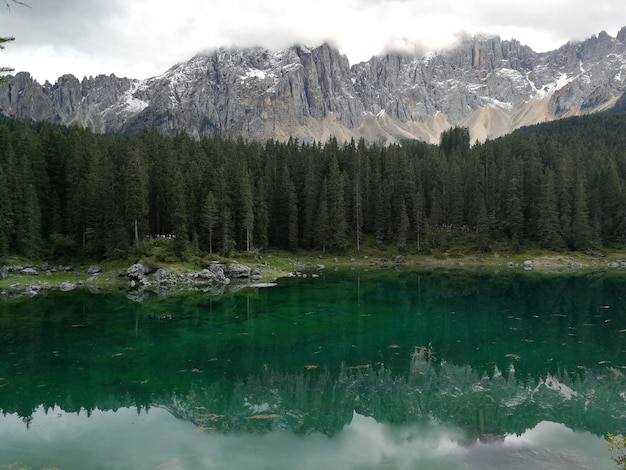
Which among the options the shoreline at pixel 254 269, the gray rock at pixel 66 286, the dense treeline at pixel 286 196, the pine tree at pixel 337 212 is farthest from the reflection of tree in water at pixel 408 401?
the pine tree at pixel 337 212

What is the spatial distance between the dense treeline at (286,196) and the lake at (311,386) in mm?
32033

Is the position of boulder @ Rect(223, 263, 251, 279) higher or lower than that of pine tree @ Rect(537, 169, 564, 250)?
lower

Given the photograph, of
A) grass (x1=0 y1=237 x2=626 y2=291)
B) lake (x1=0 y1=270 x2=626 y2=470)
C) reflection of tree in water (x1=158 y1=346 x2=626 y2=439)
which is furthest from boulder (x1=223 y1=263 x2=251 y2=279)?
reflection of tree in water (x1=158 y1=346 x2=626 y2=439)

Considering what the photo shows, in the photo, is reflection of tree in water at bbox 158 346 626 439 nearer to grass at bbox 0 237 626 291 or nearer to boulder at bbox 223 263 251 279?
boulder at bbox 223 263 251 279

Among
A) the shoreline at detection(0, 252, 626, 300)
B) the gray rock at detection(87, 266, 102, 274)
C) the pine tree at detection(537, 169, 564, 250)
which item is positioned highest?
the pine tree at detection(537, 169, 564, 250)

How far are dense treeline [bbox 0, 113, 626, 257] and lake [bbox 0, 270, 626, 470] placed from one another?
105ft

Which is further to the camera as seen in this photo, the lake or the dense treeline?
the dense treeline

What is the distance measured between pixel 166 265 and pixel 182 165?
3135cm

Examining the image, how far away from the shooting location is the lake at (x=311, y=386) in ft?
62.2

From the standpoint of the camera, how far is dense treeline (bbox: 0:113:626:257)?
80.2 meters

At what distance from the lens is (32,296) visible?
5703 cm

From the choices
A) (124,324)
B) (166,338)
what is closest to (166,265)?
(124,324)

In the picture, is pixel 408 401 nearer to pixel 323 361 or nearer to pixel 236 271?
pixel 323 361

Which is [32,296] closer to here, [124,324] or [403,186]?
[124,324]
